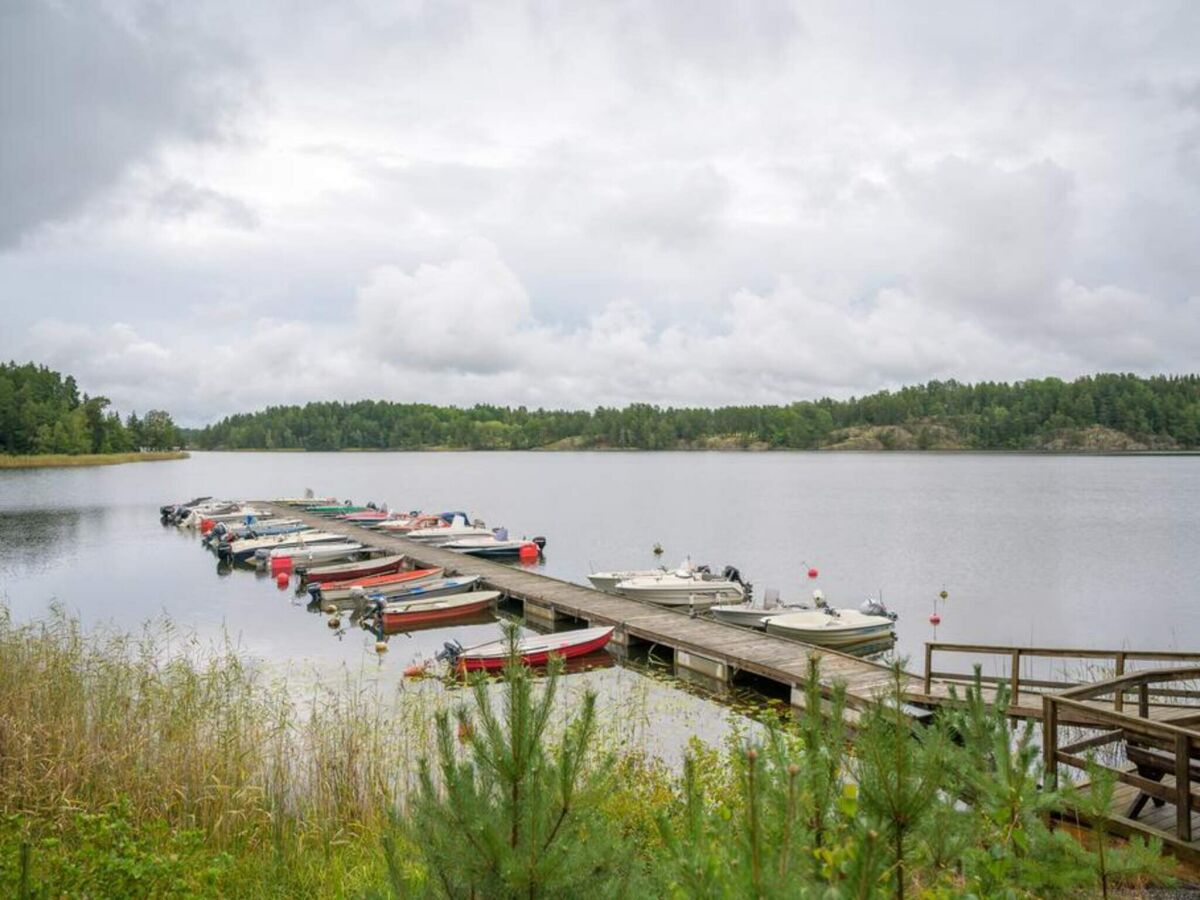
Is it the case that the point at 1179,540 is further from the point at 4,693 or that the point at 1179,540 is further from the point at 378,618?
the point at 4,693

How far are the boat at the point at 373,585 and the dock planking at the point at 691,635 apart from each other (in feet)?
6.14

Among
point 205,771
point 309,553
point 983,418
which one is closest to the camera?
point 205,771

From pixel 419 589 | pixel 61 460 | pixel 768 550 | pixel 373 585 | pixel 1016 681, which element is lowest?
pixel 768 550

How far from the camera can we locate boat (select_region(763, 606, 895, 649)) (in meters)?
20.5

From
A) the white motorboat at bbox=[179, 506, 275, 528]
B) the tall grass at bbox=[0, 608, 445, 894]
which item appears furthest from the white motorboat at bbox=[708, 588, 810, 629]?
the white motorboat at bbox=[179, 506, 275, 528]

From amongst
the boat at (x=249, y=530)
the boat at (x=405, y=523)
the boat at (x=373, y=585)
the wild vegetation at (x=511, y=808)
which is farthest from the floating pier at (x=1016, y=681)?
the boat at (x=249, y=530)

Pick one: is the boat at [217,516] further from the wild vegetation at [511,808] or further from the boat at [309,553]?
the wild vegetation at [511,808]

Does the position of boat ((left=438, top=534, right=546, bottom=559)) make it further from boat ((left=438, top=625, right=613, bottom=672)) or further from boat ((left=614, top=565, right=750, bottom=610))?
boat ((left=438, top=625, right=613, bottom=672))

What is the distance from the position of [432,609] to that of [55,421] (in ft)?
365

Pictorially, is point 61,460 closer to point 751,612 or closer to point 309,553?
point 309,553

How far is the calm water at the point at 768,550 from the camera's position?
25062 mm

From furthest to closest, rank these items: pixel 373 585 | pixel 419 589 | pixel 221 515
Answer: pixel 221 515 < pixel 373 585 < pixel 419 589

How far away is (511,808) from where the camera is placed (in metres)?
2.67

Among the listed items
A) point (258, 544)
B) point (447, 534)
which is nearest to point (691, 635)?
point (447, 534)
